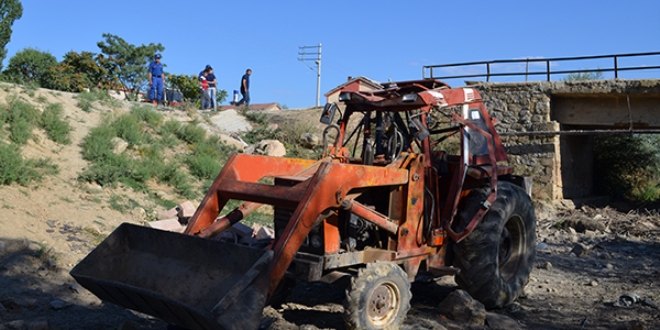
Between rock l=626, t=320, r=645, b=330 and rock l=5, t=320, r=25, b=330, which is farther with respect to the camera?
rock l=626, t=320, r=645, b=330

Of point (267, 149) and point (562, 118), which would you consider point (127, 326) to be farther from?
point (562, 118)

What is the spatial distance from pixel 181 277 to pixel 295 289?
8.46 feet

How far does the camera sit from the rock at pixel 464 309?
5938 mm

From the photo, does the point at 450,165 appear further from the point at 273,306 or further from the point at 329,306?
the point at 273,306

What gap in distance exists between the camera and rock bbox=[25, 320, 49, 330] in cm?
511

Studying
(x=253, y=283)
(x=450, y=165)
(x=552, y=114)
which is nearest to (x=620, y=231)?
(x=552, y=114)

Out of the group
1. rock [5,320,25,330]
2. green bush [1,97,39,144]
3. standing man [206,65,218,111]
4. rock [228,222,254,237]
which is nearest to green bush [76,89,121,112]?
green bush [1,97,39,144]

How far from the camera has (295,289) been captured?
23.8 feet

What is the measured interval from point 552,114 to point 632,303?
1151cm

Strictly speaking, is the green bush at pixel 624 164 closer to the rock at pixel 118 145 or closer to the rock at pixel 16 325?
the rock at pixel 118 145

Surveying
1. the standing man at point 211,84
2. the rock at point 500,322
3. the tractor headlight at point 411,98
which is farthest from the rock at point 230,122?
the rock at point 500,322

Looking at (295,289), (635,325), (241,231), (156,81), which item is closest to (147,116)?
(156,81)

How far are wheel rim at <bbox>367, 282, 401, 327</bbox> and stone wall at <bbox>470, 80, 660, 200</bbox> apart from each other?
12.5 meters

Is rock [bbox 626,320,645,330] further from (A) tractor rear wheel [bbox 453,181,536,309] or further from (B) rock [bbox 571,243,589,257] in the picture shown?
(B) rock [bbox 571,243,589,257]
